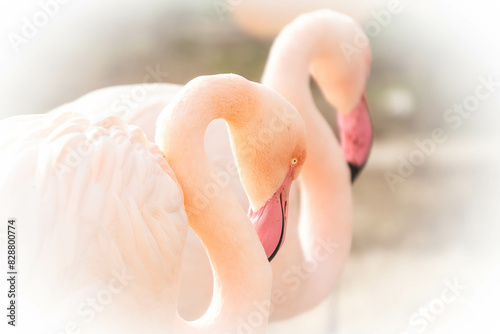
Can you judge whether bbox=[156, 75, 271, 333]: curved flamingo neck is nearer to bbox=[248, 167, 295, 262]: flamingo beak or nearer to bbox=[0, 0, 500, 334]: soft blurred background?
bbox=[248, 167, 295, 262]: flamingo beak

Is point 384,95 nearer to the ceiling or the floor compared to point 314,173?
nearer to the floor

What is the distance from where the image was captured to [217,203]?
207 cm

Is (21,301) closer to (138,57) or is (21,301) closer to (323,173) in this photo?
(323,173)

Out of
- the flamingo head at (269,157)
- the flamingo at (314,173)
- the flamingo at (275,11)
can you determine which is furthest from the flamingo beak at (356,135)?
the flamingo at (275,11)

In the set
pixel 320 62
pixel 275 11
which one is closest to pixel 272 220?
pixel 320 62

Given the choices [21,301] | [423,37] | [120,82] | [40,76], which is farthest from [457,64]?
[21,301]

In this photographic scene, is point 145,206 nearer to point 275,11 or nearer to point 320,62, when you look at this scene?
point 320,62

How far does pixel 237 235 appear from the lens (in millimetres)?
2088

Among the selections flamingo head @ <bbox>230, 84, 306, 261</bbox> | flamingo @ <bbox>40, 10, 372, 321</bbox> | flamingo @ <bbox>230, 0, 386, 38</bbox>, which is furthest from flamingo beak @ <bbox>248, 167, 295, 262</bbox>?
flamingo @ <bbox>230, 0, 386, 38</bbox>

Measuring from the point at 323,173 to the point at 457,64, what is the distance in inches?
127

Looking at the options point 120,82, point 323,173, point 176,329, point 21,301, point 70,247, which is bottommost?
point 120,82

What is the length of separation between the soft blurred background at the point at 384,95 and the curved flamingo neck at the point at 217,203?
6.98ft

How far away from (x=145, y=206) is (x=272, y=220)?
568 mm

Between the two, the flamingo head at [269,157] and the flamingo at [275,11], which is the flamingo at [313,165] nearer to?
the flamingo head at [269,157]
